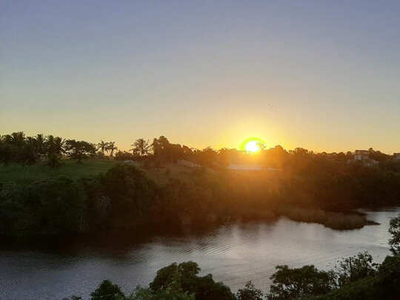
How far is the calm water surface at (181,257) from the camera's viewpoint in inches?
1868

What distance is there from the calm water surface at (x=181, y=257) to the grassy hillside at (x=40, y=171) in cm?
2720

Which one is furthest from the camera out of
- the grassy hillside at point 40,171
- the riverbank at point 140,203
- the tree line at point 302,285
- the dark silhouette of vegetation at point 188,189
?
the grassy hillside at point 40,171

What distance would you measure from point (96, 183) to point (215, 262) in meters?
37.0

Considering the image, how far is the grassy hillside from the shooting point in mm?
88500

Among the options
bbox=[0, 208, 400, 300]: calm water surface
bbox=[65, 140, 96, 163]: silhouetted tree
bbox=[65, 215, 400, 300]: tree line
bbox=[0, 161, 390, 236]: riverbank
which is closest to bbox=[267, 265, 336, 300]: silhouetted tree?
bbox=[65, 215, 400, 300]: tree line

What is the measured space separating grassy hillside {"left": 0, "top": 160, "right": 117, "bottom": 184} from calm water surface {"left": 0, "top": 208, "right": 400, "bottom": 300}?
27201mm

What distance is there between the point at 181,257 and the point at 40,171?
48.4 m

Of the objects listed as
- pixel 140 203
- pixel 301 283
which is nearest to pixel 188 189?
pixel 140 203

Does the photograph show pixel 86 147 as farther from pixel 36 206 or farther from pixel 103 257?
pixel 103 257

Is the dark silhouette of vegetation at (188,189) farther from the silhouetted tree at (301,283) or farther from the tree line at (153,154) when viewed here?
the silhouetted tree at (301,283)

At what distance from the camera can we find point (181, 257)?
59.2 metres

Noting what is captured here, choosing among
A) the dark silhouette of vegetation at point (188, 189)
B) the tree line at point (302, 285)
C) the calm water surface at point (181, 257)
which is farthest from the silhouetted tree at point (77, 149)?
the tree line at point (302, 285)

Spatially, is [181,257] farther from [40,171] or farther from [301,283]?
[40,171]

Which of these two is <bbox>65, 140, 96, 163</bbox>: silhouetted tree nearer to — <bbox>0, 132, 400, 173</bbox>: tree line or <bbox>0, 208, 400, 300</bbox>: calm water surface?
<bbox>0, 132, 400, 173</bbox>: tree line
